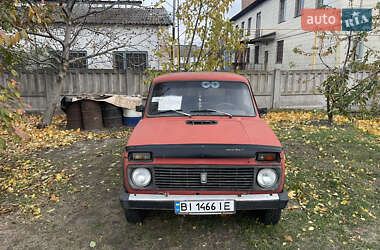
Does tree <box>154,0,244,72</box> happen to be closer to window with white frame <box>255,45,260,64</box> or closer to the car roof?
the car roof

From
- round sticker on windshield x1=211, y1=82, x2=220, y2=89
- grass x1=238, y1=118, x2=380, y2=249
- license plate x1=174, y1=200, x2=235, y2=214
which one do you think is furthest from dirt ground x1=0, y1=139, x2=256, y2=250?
round sticker on windshield x1=211, y1=82, x2=220, y2=89

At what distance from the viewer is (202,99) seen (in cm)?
371

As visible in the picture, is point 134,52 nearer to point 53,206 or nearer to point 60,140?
point 60,140

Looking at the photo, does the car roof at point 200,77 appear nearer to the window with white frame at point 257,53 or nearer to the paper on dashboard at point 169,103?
the paper on dashboard at point 169,103

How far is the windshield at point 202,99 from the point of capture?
3602 mm

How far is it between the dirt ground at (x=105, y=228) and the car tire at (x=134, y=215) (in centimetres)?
9

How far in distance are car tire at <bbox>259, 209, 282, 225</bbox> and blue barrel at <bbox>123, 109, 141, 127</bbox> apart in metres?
5.93

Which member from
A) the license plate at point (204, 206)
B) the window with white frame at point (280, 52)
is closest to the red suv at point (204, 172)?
the license plate at point (204, 206)

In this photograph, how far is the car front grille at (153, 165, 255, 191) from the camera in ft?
8.79

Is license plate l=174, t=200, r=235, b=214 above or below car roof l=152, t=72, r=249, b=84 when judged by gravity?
below

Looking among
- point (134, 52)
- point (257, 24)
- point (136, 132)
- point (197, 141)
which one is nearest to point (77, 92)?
point (134, 52)

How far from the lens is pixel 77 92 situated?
10.1 meters

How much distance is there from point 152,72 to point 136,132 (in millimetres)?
4563

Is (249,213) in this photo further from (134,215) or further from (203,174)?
(134,215)
